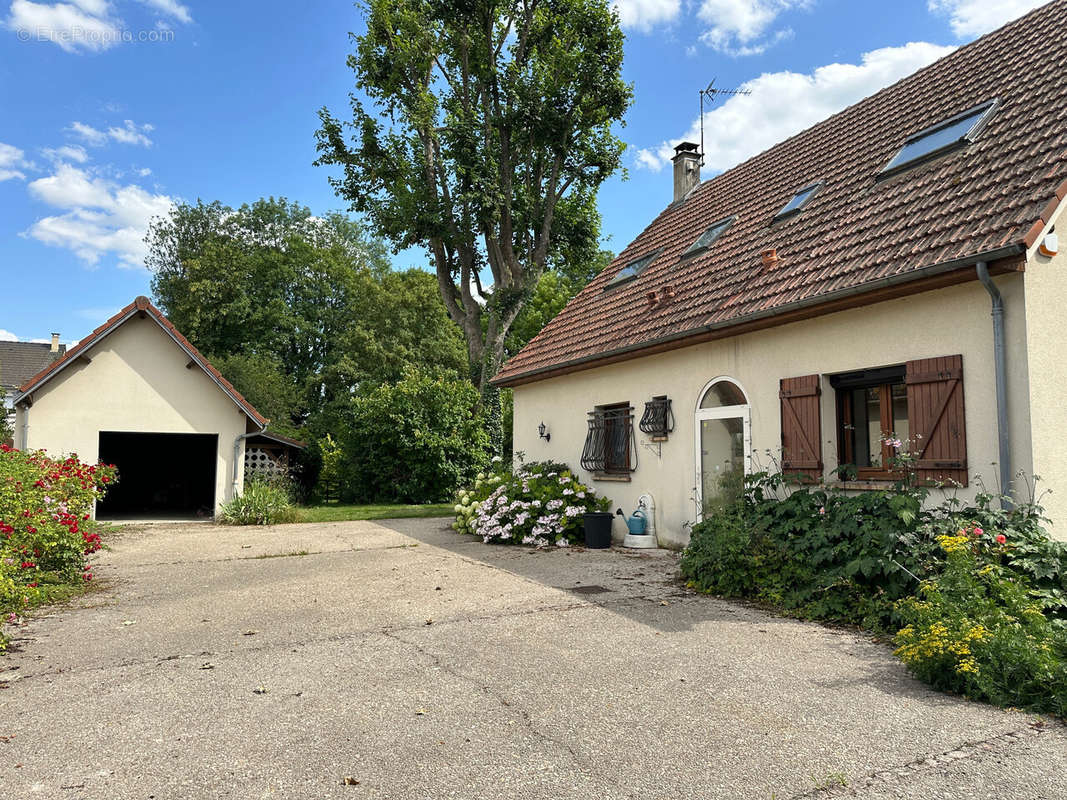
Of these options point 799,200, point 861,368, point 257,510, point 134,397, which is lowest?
point 257,510

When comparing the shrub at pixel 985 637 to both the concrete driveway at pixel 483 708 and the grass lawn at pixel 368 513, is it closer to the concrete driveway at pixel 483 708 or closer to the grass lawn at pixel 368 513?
the concrete driveway at pixel 483 708

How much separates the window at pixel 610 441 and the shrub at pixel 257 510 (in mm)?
7861

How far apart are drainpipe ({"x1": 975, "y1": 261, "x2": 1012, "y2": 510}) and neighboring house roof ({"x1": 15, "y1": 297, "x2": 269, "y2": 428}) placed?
568 inches

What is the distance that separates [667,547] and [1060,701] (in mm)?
6971

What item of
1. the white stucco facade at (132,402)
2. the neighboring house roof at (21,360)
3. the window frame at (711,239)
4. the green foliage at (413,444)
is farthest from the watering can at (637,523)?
the neighboring house roof at (21,360)

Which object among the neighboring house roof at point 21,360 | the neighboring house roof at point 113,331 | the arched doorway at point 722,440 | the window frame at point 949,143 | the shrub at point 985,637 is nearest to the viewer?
the shrub at point 985,637

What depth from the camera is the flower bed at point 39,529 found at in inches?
263

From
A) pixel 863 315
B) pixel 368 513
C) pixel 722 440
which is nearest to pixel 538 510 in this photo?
pixel 722 440

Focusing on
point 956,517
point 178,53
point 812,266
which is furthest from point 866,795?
point 178,53

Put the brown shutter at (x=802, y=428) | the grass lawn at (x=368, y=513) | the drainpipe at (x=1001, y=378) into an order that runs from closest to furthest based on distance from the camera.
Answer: the drainpipe at (x=1001, y=378), the brown shutter at (x=802, y=428), the grass lawn at (x=368, y=513)

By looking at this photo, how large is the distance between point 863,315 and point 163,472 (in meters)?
22.8

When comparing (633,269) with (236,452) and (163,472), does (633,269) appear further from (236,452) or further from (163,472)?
(163,472)

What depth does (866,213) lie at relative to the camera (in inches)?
331

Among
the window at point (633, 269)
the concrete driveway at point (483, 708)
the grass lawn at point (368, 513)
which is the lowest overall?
the grass lawn at point (368, 513)
